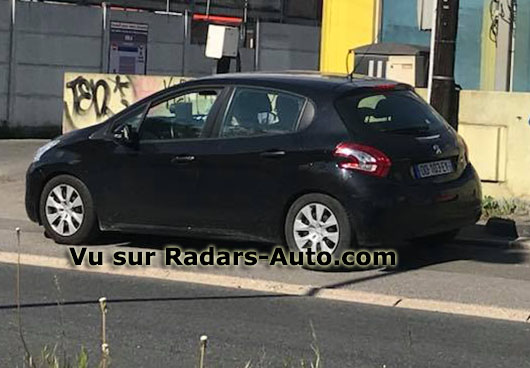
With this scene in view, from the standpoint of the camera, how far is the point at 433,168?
26.7ft

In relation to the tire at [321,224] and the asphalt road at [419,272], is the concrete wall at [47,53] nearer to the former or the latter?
the asphalt road at [419,272]

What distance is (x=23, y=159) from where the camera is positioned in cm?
1533

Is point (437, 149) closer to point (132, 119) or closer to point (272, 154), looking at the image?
point (272, 154)

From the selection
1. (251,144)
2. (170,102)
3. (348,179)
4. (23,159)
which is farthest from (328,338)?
(23,159)

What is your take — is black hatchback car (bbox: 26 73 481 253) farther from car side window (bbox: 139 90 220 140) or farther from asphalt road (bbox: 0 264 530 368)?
asphalt road (bbox: 0 264 530 368)

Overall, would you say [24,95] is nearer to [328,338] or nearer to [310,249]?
[310,249]

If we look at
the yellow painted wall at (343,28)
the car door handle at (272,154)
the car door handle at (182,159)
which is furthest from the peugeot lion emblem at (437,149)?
the yellow painted wall at (343,28)

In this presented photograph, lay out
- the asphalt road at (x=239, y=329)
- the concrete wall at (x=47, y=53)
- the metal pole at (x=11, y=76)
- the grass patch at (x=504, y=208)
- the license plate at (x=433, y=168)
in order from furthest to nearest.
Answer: the concrete wall at (x=47, y=53) → the metal pole at (x=11, y=76) → the grass patch at (x=504, y=208) → the license plate at (x=433, y=168) → the asphalt road at (x=239, y=329)

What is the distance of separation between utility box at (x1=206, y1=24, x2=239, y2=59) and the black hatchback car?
5.08 metres

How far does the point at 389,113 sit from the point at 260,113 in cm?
109

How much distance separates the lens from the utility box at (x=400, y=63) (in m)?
12.5

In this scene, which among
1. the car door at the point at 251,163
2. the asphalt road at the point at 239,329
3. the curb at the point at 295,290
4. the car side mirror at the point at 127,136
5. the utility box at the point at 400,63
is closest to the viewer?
the asphalt road at the point at 239,329

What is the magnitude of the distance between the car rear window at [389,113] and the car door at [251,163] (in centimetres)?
42

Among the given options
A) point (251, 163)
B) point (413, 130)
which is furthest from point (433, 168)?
point (251, 163)
